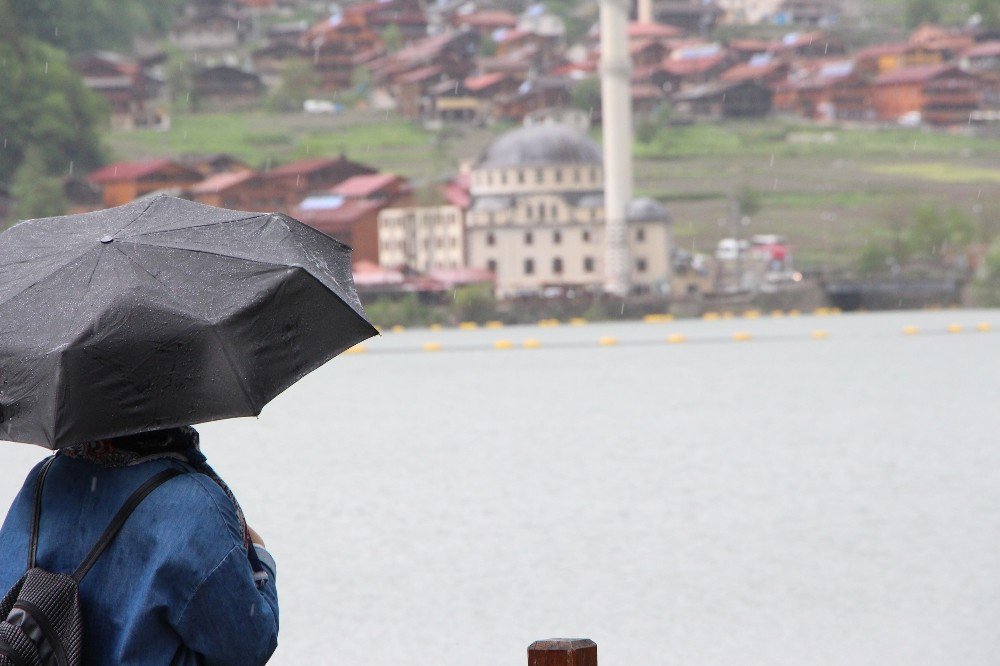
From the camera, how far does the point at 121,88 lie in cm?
6681

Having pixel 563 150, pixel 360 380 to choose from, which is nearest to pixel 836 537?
pixel 360 380

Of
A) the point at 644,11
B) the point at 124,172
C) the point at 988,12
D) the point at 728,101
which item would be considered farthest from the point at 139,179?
the point at 988,12

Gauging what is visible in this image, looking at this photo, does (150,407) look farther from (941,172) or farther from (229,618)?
(941,172)

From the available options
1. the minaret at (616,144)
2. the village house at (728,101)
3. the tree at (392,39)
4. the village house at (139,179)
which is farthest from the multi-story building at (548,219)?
the tree at (392,39)

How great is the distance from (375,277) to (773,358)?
16.1 m

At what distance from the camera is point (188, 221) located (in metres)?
2.14

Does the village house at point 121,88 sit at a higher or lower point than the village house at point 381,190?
higher

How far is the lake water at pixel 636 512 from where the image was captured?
26.8 feet

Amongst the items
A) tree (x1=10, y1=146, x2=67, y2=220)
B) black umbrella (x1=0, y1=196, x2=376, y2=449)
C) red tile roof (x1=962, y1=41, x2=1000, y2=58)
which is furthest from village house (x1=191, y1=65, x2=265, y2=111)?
black umbrella (x1=0, y1=196, x2=376, y2=449)

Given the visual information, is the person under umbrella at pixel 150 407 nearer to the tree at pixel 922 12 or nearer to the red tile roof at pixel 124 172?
the red tile roof at pixel 124 172

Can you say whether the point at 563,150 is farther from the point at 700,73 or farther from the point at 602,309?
the point at 700,73

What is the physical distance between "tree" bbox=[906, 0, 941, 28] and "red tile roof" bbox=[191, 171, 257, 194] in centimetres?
3675

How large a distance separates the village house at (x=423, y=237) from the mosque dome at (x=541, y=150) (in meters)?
2.84

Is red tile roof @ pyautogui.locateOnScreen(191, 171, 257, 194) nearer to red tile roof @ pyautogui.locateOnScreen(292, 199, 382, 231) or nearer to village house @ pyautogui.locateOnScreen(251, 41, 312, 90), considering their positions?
red tile roof @ pyautogui.locateOnScreen(292, 199, 382, 231)
